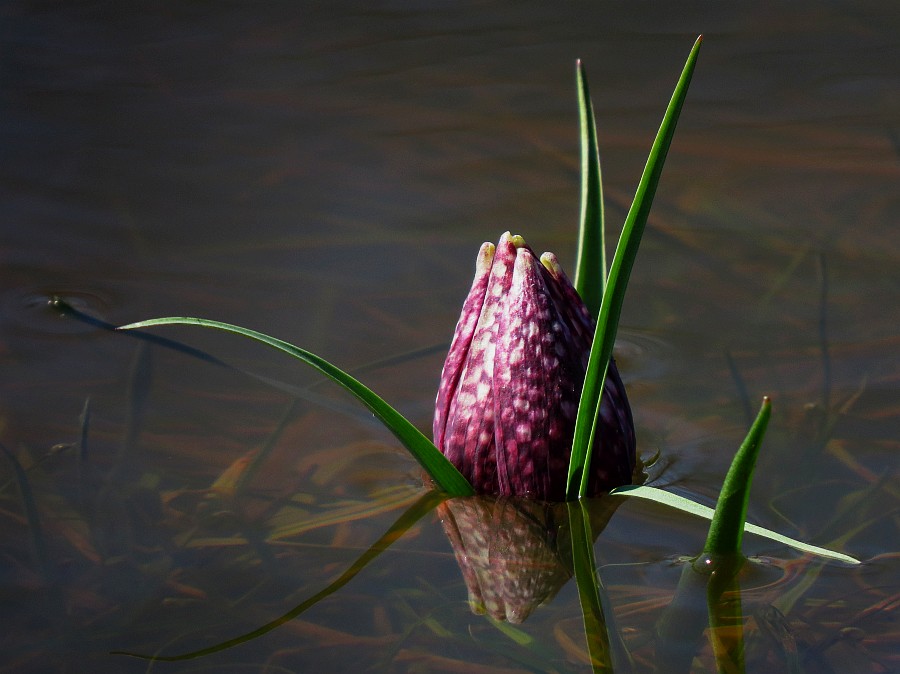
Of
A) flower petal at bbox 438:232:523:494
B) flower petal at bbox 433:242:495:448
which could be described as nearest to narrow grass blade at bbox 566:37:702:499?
flower petal at bbox 438:232:523:494

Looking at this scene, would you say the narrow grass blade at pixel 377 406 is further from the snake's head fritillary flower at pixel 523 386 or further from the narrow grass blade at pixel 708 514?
the narrow grass blade at pixel 708 514

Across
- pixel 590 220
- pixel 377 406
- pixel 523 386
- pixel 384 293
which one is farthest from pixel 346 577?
pixel 384 293

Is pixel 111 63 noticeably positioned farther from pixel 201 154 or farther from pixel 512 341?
pixel 512 341

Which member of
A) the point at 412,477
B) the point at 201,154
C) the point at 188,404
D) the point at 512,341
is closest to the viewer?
the point at 512,341

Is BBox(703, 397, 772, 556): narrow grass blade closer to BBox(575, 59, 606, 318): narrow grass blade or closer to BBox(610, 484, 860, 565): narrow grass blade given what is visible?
BBox(610, 484, 860, 565): narrow grass blade

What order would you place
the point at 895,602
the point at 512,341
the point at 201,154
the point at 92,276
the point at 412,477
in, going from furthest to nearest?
the point at 201,154 → the point at 92,276 → the point at 412,477 → the point at 512,341 → the point at 895,602

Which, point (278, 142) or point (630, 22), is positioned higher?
point (630, 22)

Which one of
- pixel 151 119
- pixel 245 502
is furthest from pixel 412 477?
pixel 151 119

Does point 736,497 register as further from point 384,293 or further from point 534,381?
point 384,293
